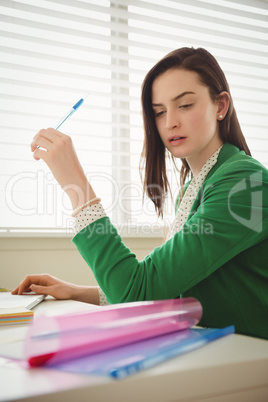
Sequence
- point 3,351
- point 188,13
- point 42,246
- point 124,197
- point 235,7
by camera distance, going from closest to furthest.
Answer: point 3,351
point 42,246
point 124,197
point 188,13
point 235,7

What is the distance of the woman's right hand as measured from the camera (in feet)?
3.17

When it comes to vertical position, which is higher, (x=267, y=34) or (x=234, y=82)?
(x=267, y=34)

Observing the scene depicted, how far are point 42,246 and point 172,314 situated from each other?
1.28 m

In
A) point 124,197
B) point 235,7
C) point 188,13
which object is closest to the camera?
point 124,197

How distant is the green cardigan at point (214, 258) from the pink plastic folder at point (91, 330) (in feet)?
0.96

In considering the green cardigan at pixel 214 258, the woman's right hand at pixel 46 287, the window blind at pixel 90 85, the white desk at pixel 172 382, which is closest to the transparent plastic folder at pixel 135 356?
the white desk at pixel 172 382

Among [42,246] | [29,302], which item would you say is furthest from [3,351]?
[42,246]

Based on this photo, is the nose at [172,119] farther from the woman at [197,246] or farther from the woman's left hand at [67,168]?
the woman's left hand at [67,168]

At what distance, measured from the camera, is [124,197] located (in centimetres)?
186

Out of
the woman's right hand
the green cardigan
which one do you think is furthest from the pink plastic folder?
the woman's right hand

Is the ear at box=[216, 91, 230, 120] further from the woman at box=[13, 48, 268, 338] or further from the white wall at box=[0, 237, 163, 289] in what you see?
the white wall at box=[0, 237, 163, 289]

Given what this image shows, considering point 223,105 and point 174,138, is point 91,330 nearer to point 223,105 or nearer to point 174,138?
point 174,138

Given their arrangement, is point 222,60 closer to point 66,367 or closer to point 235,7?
point 235,7

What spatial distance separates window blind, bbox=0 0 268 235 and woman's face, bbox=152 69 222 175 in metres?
0.53
